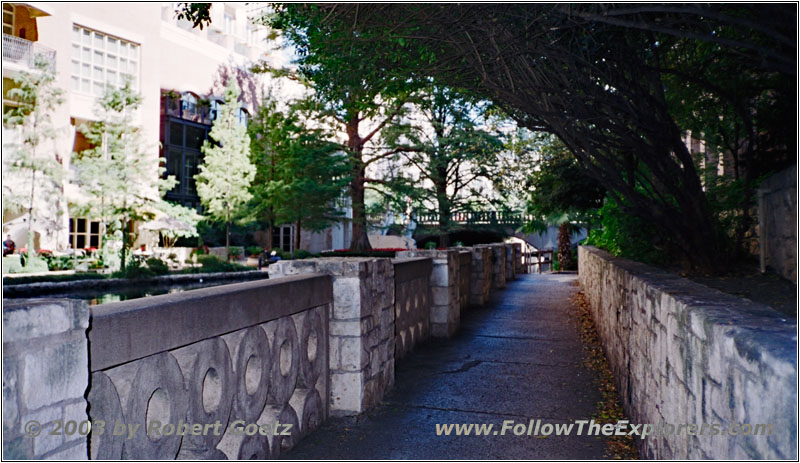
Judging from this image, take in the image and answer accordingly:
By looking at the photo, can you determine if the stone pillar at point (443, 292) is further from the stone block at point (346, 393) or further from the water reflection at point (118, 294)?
the water reflection at point (118, 294)

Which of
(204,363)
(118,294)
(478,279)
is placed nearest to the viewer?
(204,363)

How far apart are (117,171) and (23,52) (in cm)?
557

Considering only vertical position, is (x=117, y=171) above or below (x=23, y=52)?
below

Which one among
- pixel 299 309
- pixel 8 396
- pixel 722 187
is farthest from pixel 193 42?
pixel 8 396

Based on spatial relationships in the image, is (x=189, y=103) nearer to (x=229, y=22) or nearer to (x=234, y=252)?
(x=229, y=22)

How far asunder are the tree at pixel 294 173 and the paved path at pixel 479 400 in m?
17.7

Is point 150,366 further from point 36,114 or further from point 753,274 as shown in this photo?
point 36,114

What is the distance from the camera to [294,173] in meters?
29.1

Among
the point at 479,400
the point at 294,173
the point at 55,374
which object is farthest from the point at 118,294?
the point at 55,374

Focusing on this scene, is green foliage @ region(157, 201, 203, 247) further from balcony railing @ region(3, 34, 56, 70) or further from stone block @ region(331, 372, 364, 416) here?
stone block @ region(331, 372, 364, 416)

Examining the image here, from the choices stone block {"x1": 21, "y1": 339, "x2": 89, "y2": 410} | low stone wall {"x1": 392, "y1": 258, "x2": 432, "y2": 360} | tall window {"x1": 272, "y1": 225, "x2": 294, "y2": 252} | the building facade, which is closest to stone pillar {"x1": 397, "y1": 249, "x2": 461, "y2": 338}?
low stone wall {"x1": 392, "y1": 258, "x2": 432, "y2": 360}

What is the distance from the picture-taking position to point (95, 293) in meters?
18.4

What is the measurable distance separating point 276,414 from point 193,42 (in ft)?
115

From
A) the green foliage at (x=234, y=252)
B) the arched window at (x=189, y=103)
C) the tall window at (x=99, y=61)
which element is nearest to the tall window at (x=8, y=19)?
the tall window at (x=99, y=61)
